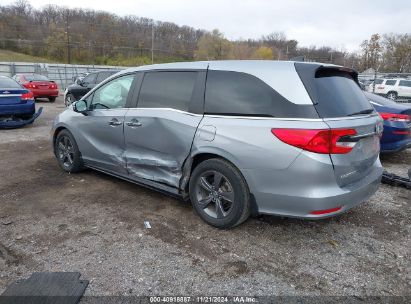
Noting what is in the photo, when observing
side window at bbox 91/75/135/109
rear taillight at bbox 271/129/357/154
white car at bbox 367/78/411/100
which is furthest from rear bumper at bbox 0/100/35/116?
white car at bbox 367/78/411/100

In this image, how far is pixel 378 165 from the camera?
3.77 m

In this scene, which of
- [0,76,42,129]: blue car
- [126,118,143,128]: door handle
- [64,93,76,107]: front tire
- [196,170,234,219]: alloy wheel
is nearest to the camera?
[196,170,234,219]: alloy wheel

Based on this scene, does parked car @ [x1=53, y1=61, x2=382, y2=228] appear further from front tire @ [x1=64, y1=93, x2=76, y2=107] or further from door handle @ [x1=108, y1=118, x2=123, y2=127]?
front tire @ [x1=64, y1=93, x2=76, y2=107]

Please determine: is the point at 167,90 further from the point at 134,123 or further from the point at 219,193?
the point at 219,193

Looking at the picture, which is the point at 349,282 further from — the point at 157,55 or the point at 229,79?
the point at 157,55

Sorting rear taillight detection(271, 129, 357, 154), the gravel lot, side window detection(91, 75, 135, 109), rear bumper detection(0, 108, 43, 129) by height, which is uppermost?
side window detection(91, 75, 135, 109)

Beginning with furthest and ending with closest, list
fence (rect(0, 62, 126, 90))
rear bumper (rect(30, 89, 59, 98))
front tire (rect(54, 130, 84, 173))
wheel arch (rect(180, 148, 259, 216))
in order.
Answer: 1. fence (rect(0, 62, 126, 90))
2. rear bumper (rect(30, 89, 59, 98))
3. front tire (rect(54, 130, 84, 173))
4. wheel arch (rect(180, 148, 259, 216))

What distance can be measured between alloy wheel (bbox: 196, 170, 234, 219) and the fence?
27.1 metres

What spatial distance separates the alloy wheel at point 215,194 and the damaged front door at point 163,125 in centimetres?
33

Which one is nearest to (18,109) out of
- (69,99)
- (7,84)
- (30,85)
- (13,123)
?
(13,123)

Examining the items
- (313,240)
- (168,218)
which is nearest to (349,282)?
(313,240)

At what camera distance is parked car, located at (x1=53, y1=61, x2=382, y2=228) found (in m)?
3.03

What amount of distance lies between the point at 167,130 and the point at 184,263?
1.50 metres

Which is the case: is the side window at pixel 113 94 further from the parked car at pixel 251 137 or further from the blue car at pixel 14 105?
the blue car at pixel 14 105
